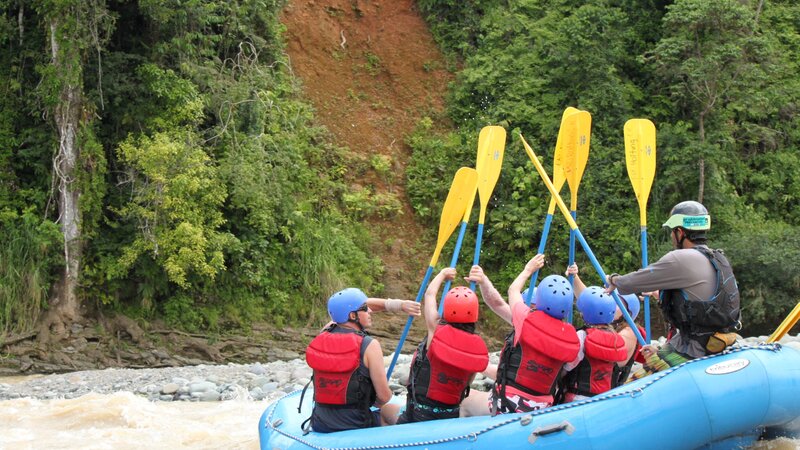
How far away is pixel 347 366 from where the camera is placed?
5234 millimetres

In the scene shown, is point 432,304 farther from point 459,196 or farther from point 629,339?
point 459,196

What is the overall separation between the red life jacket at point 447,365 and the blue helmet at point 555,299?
41 cm

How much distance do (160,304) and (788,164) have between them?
9.94m

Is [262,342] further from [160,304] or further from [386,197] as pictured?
[386,197]

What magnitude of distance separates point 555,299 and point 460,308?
1.68 ft

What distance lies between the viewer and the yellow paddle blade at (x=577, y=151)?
7137mm

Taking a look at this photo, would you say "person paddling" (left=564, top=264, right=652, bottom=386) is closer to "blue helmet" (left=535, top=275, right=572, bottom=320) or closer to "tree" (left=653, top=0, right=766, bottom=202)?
"blue helmet" (left=535, top=275, right=572, bottom=320)

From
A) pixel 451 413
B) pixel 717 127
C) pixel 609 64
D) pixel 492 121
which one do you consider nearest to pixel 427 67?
pixel 492 121

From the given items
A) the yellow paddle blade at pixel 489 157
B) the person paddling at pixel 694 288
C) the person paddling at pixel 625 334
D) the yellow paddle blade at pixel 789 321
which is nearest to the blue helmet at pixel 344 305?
the person paddling at pixel 625 334

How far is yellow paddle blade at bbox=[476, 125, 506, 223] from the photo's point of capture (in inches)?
301

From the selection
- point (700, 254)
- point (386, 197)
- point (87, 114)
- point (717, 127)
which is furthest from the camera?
point (386, 197)

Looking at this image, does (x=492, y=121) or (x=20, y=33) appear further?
(x=492, y=121)

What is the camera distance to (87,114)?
12375 millimetres

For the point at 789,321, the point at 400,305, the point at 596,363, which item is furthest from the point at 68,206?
the point at 789,321
